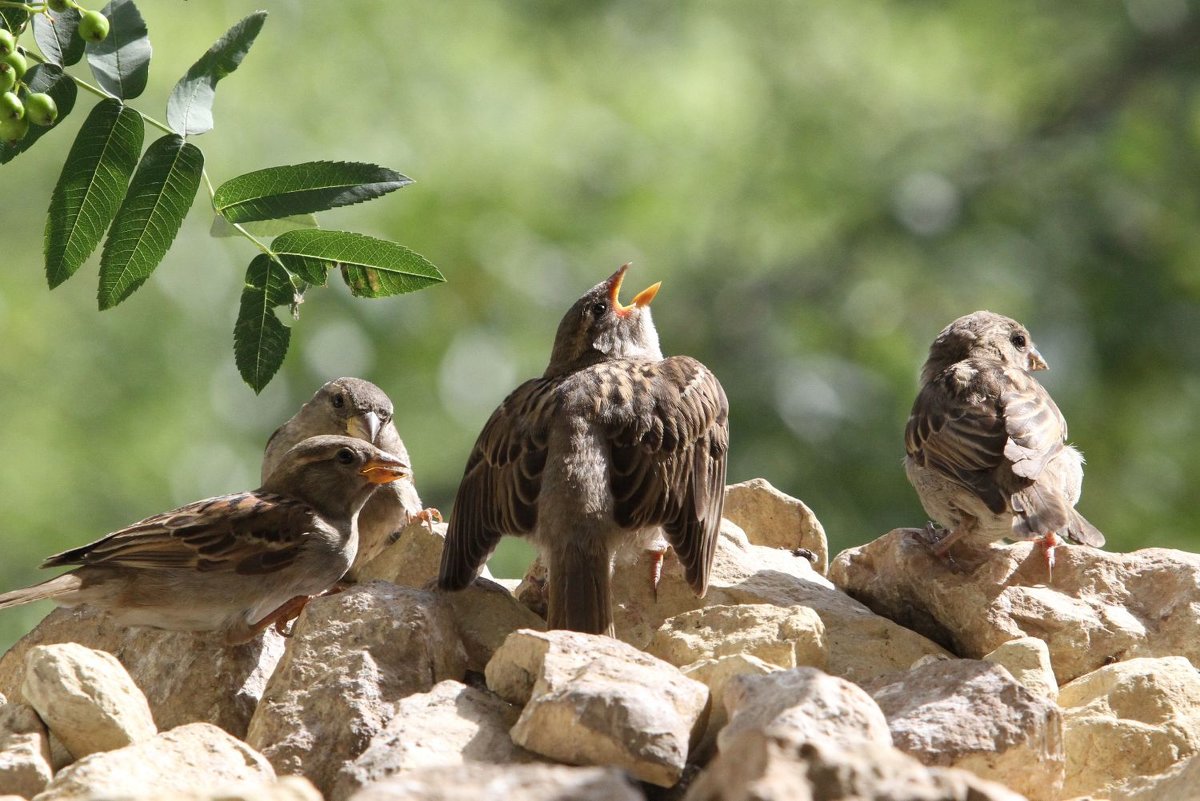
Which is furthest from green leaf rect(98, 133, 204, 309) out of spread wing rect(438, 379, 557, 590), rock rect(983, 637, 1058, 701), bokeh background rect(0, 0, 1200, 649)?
bokeh background rect(0, 0, 1200, 649)

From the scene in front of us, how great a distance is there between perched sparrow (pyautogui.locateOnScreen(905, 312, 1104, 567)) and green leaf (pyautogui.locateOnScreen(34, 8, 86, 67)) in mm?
3227

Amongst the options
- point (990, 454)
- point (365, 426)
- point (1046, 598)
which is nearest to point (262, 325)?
point (1046, 598)

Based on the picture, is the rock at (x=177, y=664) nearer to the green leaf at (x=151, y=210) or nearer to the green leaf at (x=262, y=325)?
the green leaf at (x=262, y=325)

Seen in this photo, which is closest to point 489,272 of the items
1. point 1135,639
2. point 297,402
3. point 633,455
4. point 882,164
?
point 297,402

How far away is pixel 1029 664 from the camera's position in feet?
12.9

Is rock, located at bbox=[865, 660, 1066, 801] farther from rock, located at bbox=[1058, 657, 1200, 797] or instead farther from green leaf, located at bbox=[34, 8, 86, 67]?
green leaf, located at bbox=[34, 8, 86, 67]

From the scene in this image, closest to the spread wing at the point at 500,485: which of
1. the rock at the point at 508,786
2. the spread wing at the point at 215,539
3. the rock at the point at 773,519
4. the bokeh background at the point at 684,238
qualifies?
the spread wing at the point at 215,539

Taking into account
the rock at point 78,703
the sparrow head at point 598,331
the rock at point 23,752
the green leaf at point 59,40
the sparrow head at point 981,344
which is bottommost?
the rock at point 23,752

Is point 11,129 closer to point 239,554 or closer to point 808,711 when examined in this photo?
point 239,554

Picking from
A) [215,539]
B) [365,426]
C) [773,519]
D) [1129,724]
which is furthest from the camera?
[365,426]

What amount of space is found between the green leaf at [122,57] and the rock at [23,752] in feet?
5.33

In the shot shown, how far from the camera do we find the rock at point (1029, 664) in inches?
154

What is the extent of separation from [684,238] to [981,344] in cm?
649

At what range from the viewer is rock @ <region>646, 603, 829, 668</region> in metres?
3.89
